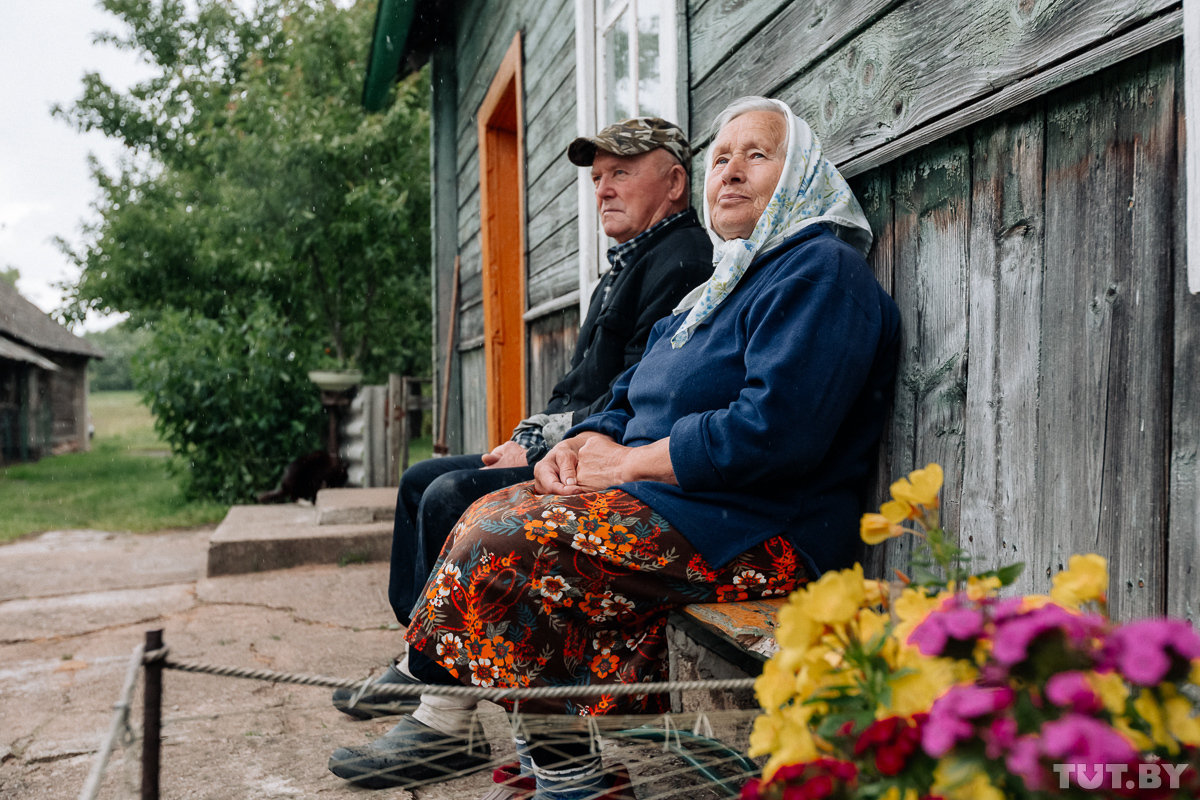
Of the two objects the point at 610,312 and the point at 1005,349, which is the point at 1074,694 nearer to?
the point at 1005,349

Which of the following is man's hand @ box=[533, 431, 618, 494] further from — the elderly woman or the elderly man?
the elderly man

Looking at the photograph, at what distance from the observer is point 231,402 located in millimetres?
7746

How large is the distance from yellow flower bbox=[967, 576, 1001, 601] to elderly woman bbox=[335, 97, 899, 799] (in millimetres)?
702

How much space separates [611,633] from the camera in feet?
5.05

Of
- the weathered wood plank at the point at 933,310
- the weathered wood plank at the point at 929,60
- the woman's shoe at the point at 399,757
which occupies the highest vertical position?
the weathered wood plank at the point at 929,60

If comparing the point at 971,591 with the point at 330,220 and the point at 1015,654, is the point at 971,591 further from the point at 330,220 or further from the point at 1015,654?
the point at 330,220

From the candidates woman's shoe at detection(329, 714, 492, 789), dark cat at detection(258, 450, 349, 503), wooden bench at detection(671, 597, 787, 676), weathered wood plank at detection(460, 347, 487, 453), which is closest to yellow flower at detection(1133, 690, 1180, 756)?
wooden bench at detection(671, 597, 787, 676)

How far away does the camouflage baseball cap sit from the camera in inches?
88.4

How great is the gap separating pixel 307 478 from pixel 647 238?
5.73m

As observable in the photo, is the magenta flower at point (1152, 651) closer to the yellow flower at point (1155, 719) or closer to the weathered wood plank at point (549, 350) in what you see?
the yellow flower at point (1155, 719)

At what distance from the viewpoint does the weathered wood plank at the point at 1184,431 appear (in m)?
0.97

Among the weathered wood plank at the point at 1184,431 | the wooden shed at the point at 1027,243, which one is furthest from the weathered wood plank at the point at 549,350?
the weathered wood plank at the point at 1184,431

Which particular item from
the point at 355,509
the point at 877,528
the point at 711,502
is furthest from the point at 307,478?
the point at 877,528

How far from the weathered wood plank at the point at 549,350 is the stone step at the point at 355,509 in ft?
3.70
